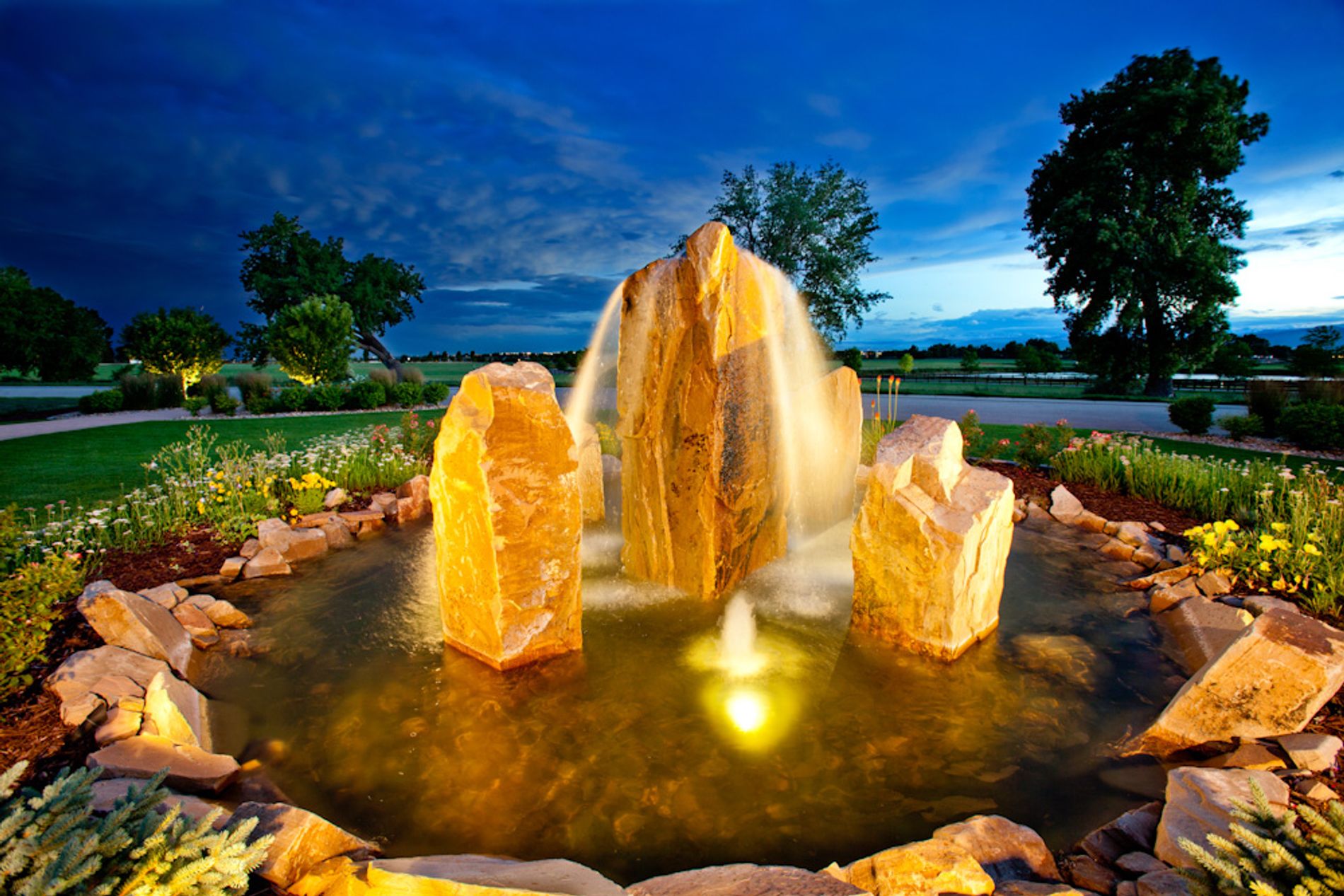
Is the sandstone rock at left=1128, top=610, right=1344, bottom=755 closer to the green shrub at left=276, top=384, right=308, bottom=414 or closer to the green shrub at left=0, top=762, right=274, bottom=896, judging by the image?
the green shrub at left=0, top=762, right=274, bottom=896

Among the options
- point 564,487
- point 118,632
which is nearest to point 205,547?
point 118,632

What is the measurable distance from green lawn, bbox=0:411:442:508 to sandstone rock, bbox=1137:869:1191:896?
426 inches

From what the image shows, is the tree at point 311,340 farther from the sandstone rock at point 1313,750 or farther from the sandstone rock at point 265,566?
the sandstone rock at point 1313,750

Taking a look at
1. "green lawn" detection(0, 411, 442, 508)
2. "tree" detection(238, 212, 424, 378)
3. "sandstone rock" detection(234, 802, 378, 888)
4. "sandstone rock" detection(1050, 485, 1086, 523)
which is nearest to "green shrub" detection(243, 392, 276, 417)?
"green lawn" detection(0, 411, 442, 508)

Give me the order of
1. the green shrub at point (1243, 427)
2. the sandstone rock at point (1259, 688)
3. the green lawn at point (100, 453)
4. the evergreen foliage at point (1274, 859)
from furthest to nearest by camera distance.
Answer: the green shrub at point (1243, 427) → the green lawn at point (100, 453) → the sandstone rock at point (1259, 688) → the evergreen foliage at point (1274, 859)

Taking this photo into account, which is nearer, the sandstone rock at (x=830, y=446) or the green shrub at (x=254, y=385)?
the sandstone rock at (x=830, y=446)

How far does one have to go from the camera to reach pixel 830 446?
808 cm

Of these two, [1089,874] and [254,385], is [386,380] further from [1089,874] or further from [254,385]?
[1089,874]

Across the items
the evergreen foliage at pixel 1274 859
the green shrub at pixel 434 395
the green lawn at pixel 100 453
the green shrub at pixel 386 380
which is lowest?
the evergreen foliage at pixel 1274 859

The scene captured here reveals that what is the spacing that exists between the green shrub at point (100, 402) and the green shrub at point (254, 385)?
3.61m

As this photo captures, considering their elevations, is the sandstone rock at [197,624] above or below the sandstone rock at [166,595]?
below

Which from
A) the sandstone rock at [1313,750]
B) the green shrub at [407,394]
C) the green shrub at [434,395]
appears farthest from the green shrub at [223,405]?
the sandstone rock at [1313,750]

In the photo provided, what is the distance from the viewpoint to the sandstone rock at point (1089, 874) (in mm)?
2562

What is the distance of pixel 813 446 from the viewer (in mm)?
8008
